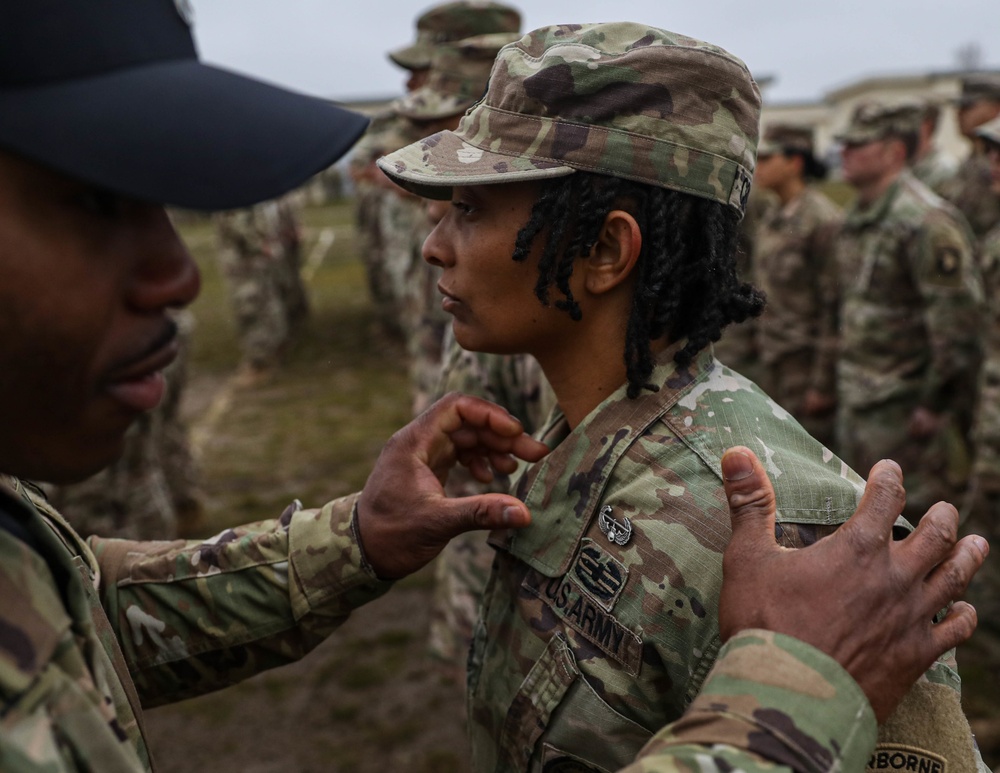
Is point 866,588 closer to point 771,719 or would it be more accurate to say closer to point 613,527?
point 771,719

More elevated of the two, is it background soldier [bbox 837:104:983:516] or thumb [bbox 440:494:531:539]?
thumb [bbox 440:494:531:539]

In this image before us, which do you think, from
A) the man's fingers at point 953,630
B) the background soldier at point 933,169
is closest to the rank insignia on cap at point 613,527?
the man's fingers at point 953,630

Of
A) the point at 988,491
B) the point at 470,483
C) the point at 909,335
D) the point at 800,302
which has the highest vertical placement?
the point at 470,483

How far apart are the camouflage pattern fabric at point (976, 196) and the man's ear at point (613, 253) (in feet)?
22.5

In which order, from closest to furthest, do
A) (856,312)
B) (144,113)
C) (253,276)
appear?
(144,113) → (856,312) → (253,276)

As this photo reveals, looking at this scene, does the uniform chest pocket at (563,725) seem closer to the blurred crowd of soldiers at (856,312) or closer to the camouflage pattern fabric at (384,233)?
the blurred crowd of soldiers at (856,312)

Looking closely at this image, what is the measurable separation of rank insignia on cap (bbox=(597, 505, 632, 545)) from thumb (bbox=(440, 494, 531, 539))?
0.45 feet

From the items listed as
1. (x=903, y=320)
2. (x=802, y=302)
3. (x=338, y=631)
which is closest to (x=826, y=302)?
(x=802, y=302)

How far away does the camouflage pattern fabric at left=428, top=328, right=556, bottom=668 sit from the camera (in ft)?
8.48

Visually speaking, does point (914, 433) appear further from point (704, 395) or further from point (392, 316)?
point (392, 316)

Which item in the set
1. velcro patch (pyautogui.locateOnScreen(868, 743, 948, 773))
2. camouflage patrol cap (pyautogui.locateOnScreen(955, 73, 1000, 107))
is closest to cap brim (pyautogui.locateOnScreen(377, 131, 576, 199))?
velcro patch (pyautogui.locateOnScreen(868, 743, 948, 773))

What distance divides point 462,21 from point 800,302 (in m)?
3.40

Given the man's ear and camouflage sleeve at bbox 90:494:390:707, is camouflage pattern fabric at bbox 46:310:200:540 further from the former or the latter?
the man's ear

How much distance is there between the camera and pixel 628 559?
4.95ft
